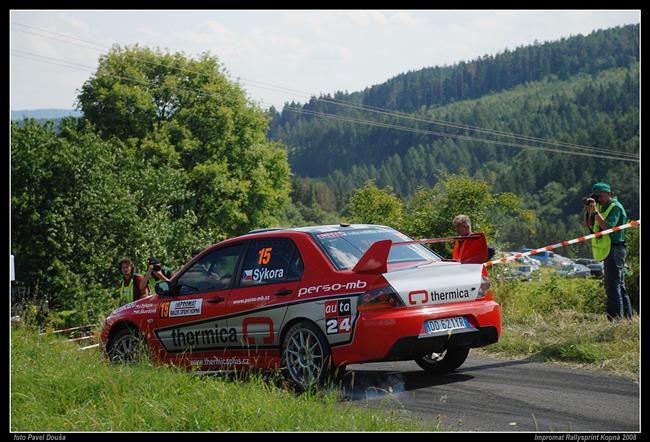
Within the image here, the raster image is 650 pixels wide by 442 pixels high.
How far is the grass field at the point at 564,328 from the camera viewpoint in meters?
8.94

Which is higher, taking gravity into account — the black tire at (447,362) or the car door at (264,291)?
the car door at (264,291)

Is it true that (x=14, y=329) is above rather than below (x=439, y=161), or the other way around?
below

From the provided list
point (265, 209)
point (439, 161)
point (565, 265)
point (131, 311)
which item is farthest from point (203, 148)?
point (439, 161)

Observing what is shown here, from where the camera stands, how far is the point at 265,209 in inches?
2122

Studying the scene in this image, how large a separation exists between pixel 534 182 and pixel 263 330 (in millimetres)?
133929

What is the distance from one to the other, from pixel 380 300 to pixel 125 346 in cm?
376

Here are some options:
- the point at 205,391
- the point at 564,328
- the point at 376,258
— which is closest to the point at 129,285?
the point at 205,391

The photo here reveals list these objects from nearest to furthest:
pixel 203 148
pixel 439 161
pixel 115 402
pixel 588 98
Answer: pixel 115 402 → pixel 203 148 → pixel 439 161 → pixel 588 98

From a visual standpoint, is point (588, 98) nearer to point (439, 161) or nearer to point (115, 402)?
point (439, 161)

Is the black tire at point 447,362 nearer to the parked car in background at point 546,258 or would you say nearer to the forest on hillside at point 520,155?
the parked car in background at point 546,258

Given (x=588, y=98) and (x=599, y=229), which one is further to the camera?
(x=588, y=98)

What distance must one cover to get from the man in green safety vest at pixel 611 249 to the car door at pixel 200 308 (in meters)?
4.87

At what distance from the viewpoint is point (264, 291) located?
28.0 ft

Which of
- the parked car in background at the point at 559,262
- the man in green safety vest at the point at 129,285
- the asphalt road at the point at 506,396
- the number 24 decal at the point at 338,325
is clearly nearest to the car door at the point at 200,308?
the number 24 decal at the point at 338,325
